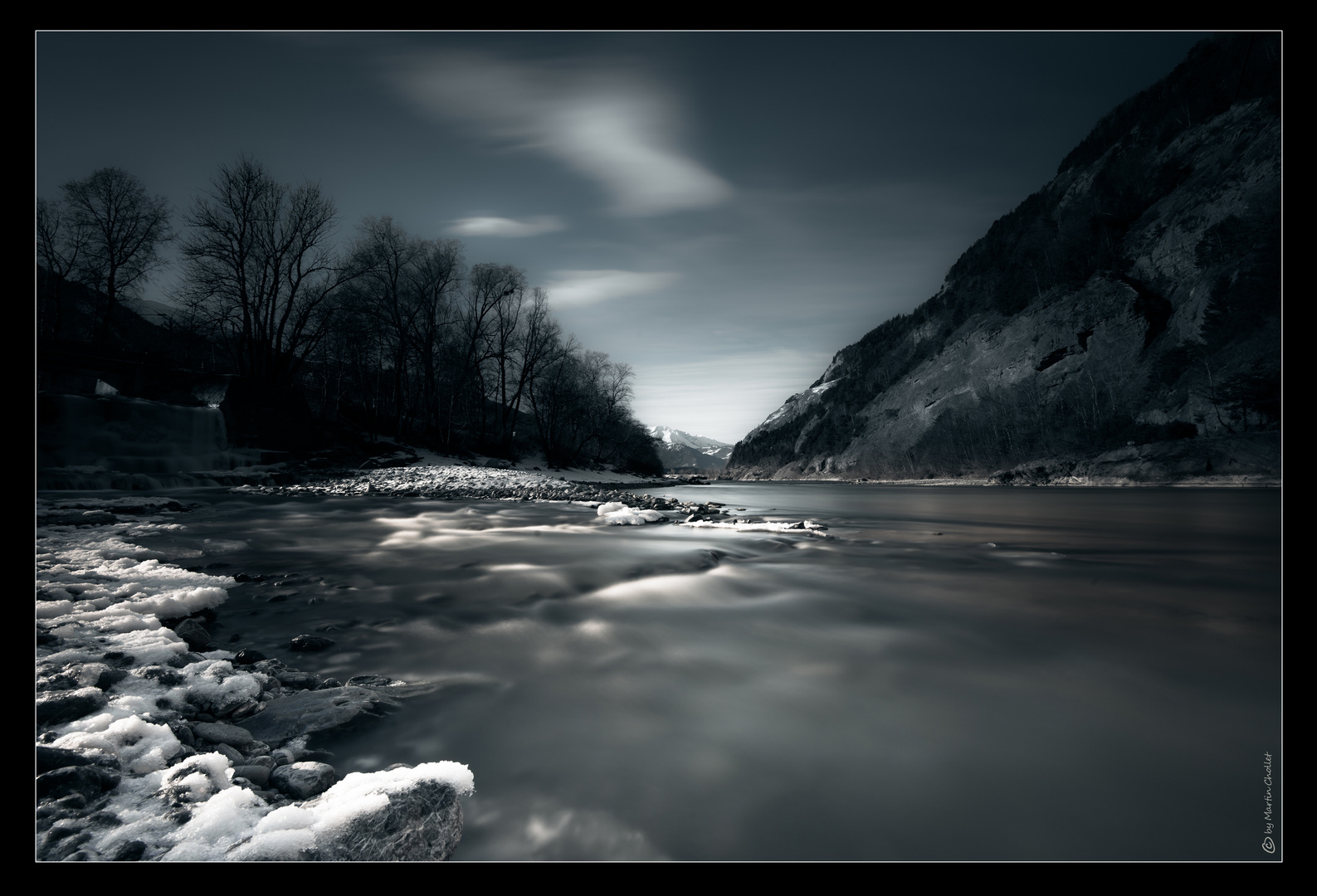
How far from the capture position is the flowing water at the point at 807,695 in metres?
1.39

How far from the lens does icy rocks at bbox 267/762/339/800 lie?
4.70 feet

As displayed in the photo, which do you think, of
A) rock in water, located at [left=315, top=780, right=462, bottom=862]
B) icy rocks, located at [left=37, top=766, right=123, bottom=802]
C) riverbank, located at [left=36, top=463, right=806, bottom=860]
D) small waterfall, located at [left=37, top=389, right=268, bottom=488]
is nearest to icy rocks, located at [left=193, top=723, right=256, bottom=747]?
riverbank, located at [left=36, top=463, right=806, bottom=860]

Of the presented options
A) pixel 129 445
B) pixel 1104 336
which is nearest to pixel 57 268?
pixel 129 445

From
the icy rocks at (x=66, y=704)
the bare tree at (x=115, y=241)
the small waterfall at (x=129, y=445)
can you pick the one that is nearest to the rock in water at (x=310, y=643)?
the icy rocks at (x=66, y=704)

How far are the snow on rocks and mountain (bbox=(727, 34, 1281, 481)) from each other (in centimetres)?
3344

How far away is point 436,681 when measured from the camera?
7.95 feet

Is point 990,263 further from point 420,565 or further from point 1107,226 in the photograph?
point 420,565

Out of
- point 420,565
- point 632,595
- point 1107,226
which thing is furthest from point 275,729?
point 1107,226

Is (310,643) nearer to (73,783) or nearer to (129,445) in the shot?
(73,783)

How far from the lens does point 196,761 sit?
1.41 meters

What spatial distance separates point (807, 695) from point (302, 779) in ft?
6.22

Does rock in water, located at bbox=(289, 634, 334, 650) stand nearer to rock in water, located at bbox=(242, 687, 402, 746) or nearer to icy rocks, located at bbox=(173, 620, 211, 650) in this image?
icy rocks, located at bbox=(173, 620, 211, 650)

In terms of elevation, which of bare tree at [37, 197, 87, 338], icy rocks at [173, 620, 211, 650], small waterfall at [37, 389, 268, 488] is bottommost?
icy rocks at [173, 620, 211, 650]
